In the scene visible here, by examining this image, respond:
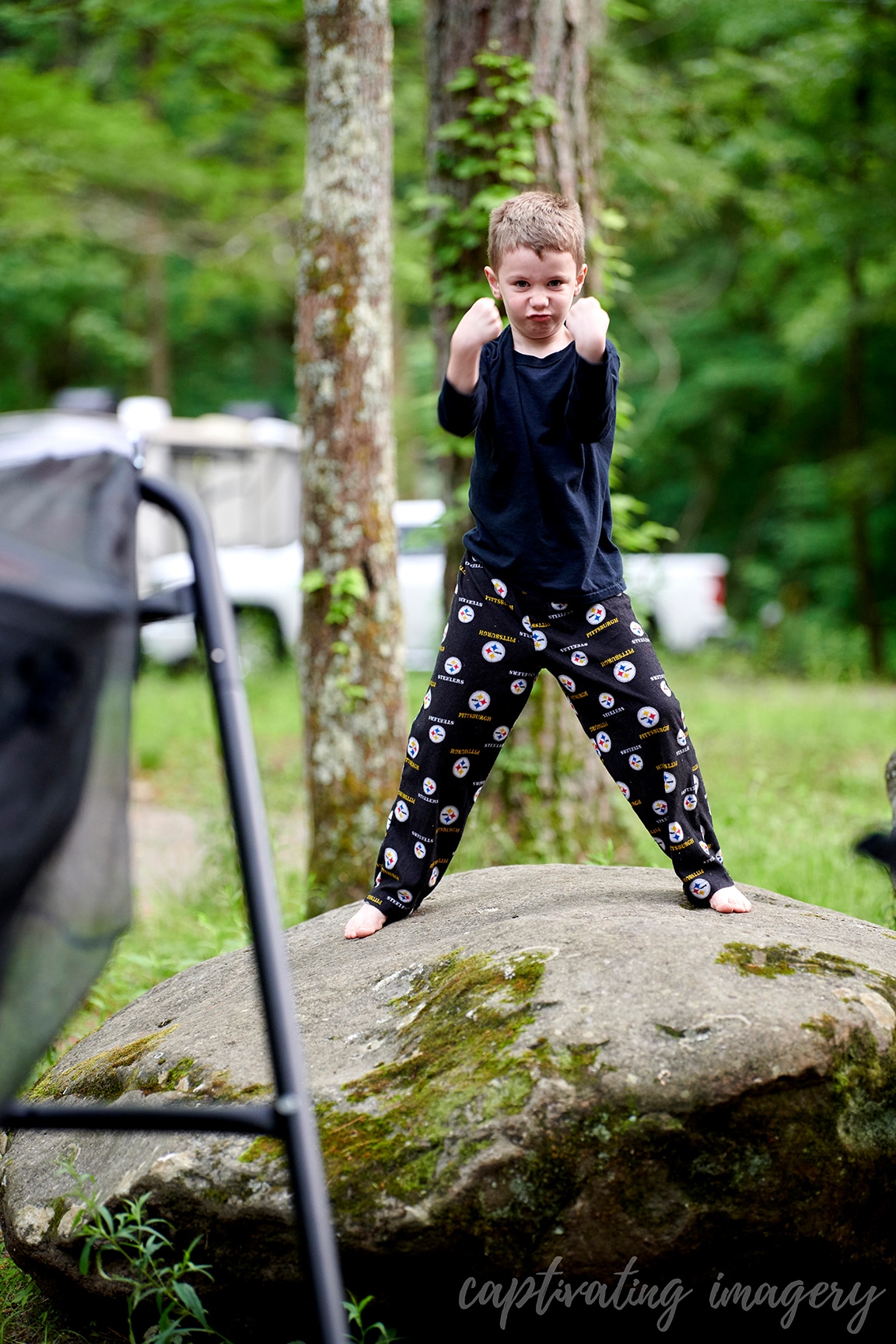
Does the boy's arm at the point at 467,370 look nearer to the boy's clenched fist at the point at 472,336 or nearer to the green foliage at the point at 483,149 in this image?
the boy's clenched fist at the point at 472,336

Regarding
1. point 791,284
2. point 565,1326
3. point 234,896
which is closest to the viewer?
point 565,1326

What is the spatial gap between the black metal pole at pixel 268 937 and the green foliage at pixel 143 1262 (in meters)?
0.77

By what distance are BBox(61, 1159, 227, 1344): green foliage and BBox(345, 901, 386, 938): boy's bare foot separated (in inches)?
34.1

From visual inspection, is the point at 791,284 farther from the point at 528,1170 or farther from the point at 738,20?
the point at 528,1170

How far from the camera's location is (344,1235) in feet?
6.85

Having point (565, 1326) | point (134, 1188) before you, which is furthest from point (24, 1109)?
point (565, 1326)

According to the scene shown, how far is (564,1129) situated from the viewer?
2.05 metres

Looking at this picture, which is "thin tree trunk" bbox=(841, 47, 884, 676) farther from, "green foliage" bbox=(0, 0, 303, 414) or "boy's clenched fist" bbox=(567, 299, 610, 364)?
"boy's clenched fist" bbox=(567, 299, 610, 364)

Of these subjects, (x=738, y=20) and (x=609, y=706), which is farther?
(x=738, y=20)

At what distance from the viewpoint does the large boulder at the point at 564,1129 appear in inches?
80.7

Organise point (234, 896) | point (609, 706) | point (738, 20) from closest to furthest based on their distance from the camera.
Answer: point (609, 706)
point (234, 896)
point (738, 20)

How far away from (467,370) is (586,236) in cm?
264

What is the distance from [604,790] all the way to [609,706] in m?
2.41

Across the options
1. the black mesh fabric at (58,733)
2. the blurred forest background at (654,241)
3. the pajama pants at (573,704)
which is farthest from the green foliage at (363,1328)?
the blurred forest background at (654,241)
